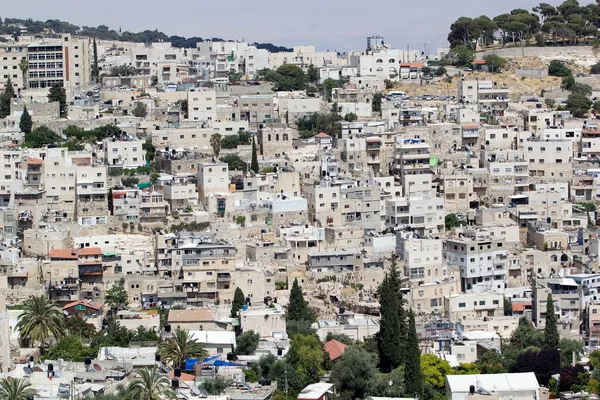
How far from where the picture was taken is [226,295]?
125 ft

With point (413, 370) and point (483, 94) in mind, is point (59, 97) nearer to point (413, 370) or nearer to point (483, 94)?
point (483, 94)

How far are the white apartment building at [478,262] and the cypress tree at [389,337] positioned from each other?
22.2 ft

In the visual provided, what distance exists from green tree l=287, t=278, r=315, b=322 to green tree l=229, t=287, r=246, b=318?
113 cm

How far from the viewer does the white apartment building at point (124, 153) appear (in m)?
46.0

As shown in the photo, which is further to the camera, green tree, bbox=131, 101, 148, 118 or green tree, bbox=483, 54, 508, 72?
green tree, bbox=483, 54, 508, 72

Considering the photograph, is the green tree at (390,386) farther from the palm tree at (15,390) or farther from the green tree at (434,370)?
the palm tree at (15,390)

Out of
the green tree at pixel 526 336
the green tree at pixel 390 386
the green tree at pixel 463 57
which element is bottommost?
the green tree at pixel 390 386

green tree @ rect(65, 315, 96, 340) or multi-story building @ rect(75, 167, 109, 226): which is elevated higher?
multi-story building @ rect(75, 167, 109, 226)

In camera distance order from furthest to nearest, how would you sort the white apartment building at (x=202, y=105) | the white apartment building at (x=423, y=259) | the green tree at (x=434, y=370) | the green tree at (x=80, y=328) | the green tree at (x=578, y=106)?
the green tree at (x=578, y=106), the white apartment building at (x=202, y=105), the white apartment building at (x=423, y=259), the green tree at (x=80, y=328), the green tree at (x=434, y=370)

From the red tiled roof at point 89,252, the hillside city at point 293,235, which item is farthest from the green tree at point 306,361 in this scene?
the red tiled roof at point 89,252

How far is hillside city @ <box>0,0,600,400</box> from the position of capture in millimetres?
32031

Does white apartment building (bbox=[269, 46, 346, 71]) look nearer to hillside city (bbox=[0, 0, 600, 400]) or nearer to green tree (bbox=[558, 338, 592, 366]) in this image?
hillside city (bbox=[0, 0, 600, 400])

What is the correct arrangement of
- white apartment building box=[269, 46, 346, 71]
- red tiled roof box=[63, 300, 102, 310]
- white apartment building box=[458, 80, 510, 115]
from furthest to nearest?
white apartment building box=[269, 46, 346, 71], white apartment building box=[458, 80, 510, 115], red tiled roof box=[63, 300, 102, 310]

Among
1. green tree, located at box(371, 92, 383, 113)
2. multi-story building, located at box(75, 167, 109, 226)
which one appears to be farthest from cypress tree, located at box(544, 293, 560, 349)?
green tree, located at box(371, 92, 383, 113)
